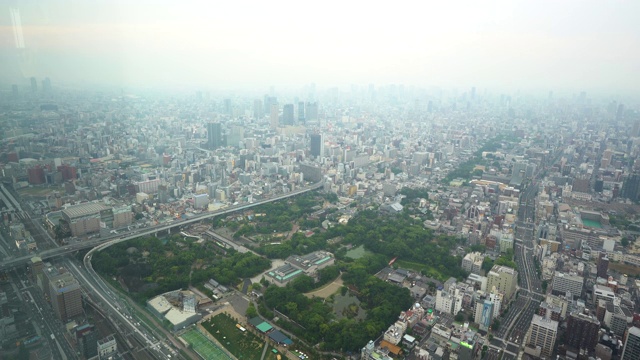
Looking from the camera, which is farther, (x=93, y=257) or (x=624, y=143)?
(x=624, y=143)

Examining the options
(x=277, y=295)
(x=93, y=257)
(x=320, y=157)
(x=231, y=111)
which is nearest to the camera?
(x=277, y=295)

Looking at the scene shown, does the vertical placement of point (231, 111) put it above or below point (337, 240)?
above

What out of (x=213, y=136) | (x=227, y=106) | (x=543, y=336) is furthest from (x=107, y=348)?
(x=227, y=106)

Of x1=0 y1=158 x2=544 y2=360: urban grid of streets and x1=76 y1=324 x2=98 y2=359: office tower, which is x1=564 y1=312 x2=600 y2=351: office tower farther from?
x1=76 y1=324 x2=98 y2=359: office tower

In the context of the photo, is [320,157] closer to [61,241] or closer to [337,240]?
[337,240]

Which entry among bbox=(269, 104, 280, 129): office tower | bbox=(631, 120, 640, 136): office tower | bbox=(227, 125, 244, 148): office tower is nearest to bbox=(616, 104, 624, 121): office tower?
bbox=(631, 120, 640, 136): office tower

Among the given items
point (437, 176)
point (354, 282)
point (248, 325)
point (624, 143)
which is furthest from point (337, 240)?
point (624, 143)
